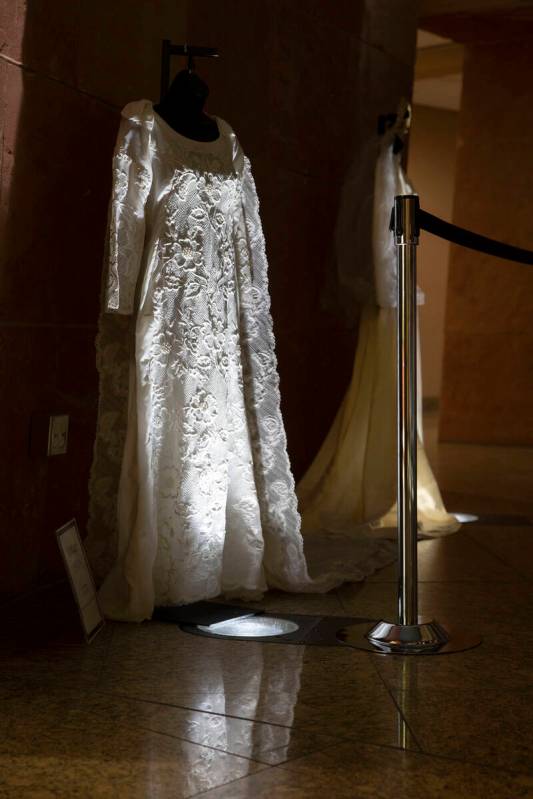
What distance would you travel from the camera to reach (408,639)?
297 cm

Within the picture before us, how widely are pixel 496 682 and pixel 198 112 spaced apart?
1.80m

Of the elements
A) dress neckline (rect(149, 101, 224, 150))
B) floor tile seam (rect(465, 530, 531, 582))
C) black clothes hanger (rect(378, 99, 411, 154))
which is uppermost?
black clothes hanger (rect(378, 99, 411, 154))

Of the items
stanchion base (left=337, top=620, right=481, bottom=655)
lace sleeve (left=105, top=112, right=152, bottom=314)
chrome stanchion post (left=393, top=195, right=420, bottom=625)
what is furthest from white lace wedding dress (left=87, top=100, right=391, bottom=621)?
chrome stanchion post (left=393, top=195, right=420, bottom=625)

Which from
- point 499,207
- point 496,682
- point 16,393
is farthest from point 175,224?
point 499,207

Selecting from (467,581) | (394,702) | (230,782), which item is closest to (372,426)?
(467,581)

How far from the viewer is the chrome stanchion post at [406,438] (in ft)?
9.55

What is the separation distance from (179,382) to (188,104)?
2.63ft

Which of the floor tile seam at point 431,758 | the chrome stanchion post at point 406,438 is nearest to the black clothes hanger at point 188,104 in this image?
the chrome stanchion post at point 406,438

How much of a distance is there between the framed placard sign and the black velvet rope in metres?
1.17

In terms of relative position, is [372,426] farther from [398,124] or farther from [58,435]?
[58,435]

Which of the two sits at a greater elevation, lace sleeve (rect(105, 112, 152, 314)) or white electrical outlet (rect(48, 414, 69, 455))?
lace sleeve (rect(105, 112, 152, 314))

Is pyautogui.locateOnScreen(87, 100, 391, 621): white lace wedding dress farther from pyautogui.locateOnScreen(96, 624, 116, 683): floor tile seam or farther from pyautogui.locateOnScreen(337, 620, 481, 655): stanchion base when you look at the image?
pyautogui.locateOnScreen(337, 620, 481, 655): stanchion base

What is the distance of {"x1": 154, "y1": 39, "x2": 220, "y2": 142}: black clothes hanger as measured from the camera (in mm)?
3316

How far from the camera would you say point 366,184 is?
196 inches
